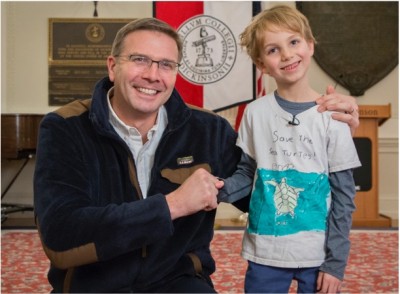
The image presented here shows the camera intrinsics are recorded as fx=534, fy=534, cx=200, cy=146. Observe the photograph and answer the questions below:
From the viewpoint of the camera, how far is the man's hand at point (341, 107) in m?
1.64

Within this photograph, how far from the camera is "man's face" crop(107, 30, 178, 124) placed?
5.79ft

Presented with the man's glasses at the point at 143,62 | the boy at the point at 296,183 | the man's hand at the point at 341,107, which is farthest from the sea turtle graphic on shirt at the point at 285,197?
the man's glasses at the point at 143,62

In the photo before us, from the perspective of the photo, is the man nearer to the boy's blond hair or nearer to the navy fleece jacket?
the navy fleece jacket

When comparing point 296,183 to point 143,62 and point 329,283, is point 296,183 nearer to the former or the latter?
point 329,283

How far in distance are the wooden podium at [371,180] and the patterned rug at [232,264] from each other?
47cm

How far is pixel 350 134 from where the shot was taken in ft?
5.46

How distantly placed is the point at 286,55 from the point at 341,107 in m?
0.23

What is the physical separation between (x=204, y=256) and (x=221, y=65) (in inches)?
166

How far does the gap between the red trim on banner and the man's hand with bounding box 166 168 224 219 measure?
164 inches

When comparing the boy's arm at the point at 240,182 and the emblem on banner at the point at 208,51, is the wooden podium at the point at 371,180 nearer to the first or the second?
the emblem on banner at the point at 208,51

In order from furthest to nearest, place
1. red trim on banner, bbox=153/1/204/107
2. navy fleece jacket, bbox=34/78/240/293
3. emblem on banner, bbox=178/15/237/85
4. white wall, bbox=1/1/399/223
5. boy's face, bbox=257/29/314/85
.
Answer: white wall, bbox=1/1/399/223 < emblem on banner, bbox=178/15/237/85 < red trim on banner, bbox=153/1/204/107 < boy's face, bbox=257/29/314/85 < navy fleece jacket, bbox=34/78/240/293

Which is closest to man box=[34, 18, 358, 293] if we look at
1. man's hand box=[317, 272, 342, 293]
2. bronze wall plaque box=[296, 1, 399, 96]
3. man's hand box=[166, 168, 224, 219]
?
man's hand box=[166, 168, 224, 219]

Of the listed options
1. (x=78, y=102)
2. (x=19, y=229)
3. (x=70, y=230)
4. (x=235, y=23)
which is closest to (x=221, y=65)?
(x=235, y=23)

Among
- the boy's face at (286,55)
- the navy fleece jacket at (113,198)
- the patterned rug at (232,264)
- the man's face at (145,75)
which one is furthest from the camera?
the patterned rug at (232,264)
